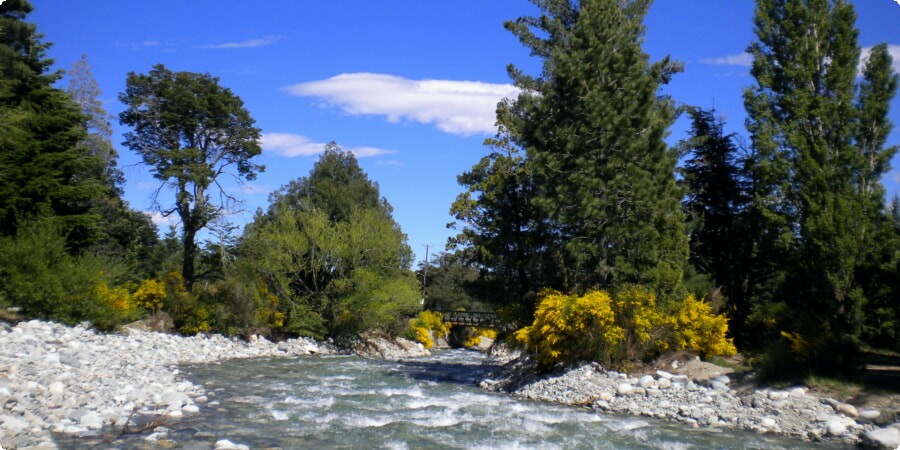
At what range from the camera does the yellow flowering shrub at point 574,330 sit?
17750 mm

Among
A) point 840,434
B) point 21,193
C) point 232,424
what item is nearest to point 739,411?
point 840,434

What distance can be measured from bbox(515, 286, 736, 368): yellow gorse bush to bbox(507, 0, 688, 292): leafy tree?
1274 millimetres

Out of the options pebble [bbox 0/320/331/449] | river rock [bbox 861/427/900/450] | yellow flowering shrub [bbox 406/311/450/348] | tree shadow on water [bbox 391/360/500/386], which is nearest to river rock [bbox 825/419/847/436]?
river rock [bbox 861/427/900/450]

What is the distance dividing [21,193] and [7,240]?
3.31 meters

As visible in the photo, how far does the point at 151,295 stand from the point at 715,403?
26540 millimetres

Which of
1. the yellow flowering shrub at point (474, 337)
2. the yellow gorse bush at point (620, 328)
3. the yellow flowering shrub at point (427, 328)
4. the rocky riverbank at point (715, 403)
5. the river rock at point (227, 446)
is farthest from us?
the yellow flowering shrub at point (474, 337)

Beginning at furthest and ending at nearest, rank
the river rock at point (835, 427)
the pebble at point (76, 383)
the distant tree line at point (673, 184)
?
1. the distant tree line at point (673, 184)
2. the river rock at point (835, 427)
3. the pebble at point (76, 383)

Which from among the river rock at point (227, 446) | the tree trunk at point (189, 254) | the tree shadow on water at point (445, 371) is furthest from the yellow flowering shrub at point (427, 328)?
the river rock at point (227, 446)

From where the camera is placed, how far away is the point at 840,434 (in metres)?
12.4

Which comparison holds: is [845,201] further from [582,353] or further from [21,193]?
[21,193]

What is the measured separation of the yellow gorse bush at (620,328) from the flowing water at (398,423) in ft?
7.26

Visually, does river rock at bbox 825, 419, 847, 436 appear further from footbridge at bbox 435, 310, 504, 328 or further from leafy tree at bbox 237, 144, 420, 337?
footbridge at bbox 435, 310, 504, 328

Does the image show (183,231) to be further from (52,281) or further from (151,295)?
(52,281)

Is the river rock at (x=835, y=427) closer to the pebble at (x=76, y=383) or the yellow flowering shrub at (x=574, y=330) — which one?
the yellow flowering shrub at (x=574, y=330)
